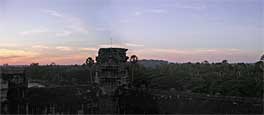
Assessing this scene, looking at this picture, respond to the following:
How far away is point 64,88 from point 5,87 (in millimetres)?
2219

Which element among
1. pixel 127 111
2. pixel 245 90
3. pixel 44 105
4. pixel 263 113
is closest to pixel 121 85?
pixel 127 111

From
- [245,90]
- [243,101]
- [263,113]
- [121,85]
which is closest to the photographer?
[263,113]

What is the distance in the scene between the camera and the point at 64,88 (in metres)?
12.0

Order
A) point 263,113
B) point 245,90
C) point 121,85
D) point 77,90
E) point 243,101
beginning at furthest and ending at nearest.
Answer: point 245,90 → point 77,90 → point 121,85 → point 243,101 → point 263,113

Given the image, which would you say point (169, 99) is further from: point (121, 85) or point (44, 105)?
point (44, 105)

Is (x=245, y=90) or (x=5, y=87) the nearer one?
(x=5, y=87)

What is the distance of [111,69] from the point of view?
429 inches

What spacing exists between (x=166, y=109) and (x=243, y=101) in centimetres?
226

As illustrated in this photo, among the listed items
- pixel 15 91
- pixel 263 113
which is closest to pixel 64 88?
pixel 15 91

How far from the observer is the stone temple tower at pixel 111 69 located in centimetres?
1068

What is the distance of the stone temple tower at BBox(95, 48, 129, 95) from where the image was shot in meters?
10.7

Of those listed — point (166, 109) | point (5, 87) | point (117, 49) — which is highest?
point (117, 49)

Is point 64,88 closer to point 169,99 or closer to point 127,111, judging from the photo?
point 127,111

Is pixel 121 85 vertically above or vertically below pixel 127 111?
above
